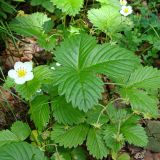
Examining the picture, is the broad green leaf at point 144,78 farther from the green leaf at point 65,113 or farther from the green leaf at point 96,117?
the green leaf at point 65,113

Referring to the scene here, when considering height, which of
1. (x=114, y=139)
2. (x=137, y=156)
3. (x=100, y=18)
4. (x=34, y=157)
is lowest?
(x=137, y=156)

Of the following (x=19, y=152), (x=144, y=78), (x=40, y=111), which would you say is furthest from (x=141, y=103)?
(x=19, y=152)

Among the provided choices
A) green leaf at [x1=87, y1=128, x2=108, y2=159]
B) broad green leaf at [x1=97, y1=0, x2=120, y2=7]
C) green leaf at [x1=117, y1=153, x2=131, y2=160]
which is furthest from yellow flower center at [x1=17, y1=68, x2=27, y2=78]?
broad green leaf at [x1=97, y1=0, x2=120, y2=7]

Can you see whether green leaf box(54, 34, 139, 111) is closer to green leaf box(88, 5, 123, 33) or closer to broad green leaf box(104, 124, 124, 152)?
broad green leaf box(104, 124, 124, 152)

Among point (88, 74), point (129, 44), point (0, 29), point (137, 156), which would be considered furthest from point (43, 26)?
point (137, 156)

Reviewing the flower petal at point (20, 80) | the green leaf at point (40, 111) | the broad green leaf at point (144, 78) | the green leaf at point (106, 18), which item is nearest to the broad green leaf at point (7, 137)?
the green leaf at point (40, 111)

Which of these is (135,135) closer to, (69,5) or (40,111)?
(40,111)

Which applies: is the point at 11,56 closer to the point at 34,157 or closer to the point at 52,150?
the point at 52,150
